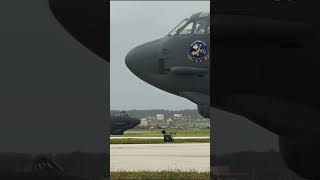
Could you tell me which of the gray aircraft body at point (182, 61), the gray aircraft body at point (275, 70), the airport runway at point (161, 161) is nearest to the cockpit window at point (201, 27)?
the gray aircraft body at point (182, 61)

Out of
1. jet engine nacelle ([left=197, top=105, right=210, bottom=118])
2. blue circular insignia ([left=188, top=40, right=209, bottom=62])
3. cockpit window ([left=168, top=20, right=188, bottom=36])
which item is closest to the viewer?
jet engine nacelle ([left=197, top=105, right=210, bottom=118])

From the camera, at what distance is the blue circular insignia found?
11.4m

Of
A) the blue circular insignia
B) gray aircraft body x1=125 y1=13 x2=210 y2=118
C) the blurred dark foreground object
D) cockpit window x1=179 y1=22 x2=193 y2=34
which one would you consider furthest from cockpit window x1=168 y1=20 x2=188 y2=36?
the blurred dark foreground object

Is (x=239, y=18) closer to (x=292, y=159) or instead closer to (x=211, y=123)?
(x=211, y=123)

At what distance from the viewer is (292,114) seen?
4.75m

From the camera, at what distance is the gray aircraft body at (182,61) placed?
37.7ft

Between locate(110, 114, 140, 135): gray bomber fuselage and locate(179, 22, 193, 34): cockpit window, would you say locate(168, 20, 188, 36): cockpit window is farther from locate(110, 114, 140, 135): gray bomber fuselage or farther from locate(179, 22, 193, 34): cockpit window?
locate(110, 114, 140, 135): gray bomber fuselage

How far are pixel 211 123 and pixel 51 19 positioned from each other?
1891mm

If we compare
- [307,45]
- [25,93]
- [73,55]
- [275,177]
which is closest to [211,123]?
[275,177]

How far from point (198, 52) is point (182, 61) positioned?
17.3 inches

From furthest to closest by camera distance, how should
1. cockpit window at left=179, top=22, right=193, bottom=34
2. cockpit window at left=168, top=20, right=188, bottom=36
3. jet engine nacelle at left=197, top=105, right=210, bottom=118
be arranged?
cockpit window at left=168, top=20, right=188, bottom=36, cockpit window at left=179, top=22, right=193, bottom=34, jet engine nacelle at left=197, top=105, right=210, bottom=118

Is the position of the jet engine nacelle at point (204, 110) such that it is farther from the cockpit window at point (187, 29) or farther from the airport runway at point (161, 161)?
the cockpit window at point (187, 29)

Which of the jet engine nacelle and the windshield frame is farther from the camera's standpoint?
the windshield frame

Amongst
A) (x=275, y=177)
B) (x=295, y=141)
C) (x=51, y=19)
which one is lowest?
(x=275, y=177)
